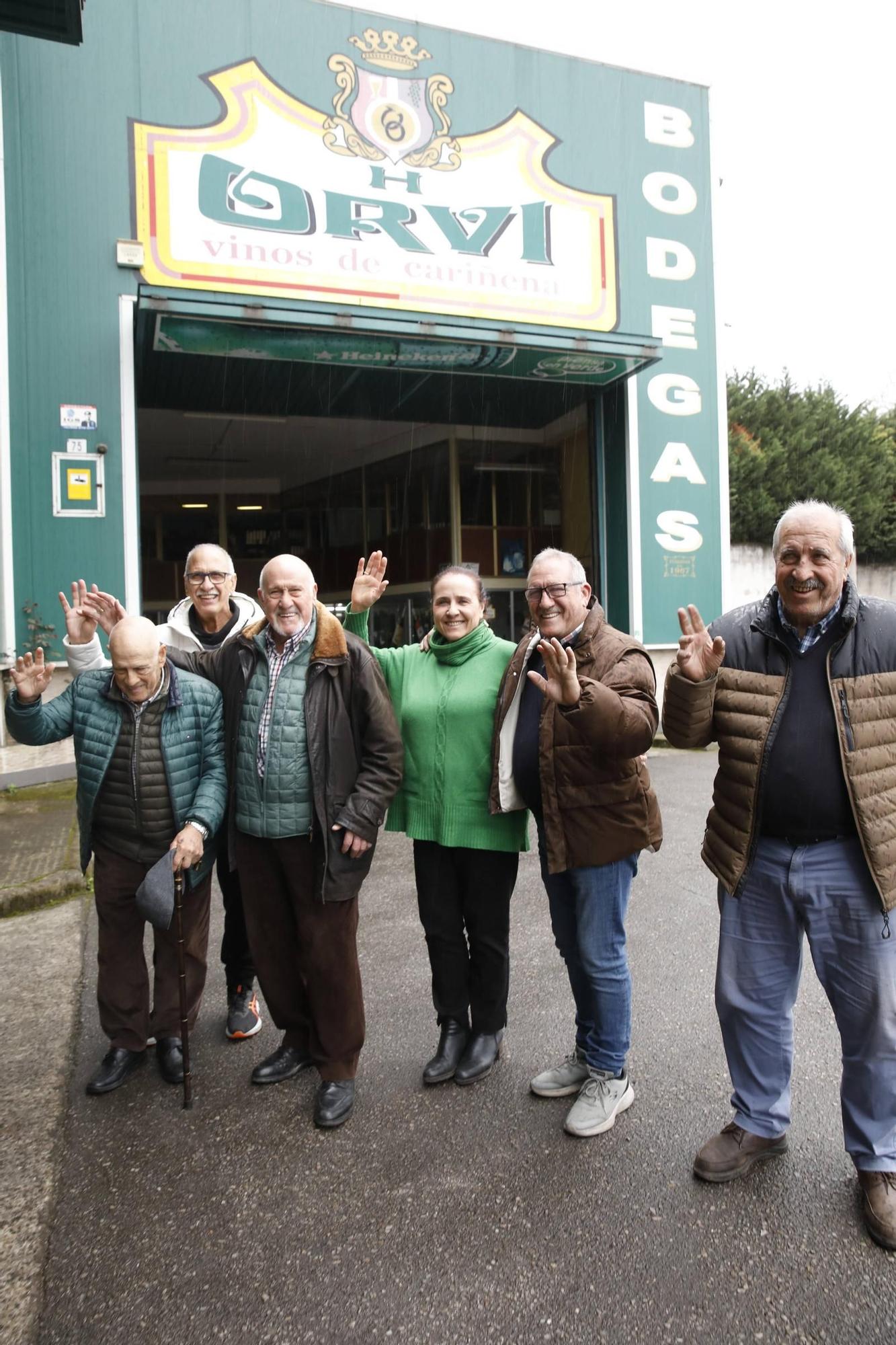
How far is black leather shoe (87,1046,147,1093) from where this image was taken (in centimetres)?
334

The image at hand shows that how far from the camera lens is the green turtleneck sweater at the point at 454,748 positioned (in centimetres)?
325

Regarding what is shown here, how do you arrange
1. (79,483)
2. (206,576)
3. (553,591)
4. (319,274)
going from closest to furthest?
1. (553,591)
2. (206,576)
3. (79,483)
4. (319,274)

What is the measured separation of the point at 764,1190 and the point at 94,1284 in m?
1.85

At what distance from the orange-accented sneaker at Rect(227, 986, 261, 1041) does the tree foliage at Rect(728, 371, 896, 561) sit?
16.5 m

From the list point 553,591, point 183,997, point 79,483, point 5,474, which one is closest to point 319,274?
point 79,483

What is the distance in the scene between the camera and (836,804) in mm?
2574

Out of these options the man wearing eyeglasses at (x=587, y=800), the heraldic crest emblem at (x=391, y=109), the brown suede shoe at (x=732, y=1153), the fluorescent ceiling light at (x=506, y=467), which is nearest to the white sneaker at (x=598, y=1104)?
→ the man wearing eyeglasses at (x=587, y=800)

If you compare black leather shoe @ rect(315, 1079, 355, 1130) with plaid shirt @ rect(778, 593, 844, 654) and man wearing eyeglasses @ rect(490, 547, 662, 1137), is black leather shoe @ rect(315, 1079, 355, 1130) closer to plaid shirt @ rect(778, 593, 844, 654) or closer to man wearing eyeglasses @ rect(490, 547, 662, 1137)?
man wearing eyeglasses @ rect(490, 547, 662, 1137)

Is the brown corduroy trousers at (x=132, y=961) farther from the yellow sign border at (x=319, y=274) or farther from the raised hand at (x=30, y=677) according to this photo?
the yellow sign border at (x=319, y=274)

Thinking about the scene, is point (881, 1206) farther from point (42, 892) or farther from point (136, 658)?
point (42, 892)

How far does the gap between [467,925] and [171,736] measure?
1295mm

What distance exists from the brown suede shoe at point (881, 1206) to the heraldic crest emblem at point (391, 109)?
1187 cm

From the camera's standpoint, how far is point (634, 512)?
43.0 feet

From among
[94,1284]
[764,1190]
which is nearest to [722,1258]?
[764,1190]
